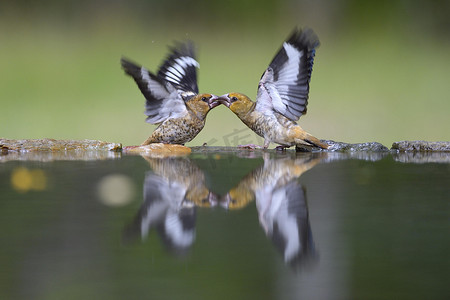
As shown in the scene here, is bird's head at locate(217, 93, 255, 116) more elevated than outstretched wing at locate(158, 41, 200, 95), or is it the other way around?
outstretched wing at locate(158, 41, 200, 95)

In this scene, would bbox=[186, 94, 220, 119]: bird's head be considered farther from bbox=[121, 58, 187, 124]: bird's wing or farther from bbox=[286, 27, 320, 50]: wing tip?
bbox=[286, 27, 320, 50]: wing tip

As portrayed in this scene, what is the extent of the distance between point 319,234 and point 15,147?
4.37 meters

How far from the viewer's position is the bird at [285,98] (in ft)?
18.3

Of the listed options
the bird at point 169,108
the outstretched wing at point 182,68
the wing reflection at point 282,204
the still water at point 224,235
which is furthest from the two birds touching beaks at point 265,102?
the still water at point 224,235

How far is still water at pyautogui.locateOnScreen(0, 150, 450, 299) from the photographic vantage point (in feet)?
4.71

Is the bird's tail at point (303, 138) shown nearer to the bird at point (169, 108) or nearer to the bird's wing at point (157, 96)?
the bird at point (169, 108)

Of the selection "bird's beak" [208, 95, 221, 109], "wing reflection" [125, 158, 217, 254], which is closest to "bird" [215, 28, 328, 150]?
"bird's beak" [208, 95, 221, 109]

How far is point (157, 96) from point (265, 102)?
3.14 feet

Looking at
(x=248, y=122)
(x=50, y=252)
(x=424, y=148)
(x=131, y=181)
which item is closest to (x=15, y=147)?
(x=248, y=122)

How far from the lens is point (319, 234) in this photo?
2016 mm

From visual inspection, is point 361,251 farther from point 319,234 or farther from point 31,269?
point 31,269

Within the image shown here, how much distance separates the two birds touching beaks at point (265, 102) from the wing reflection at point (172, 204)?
5.82 feet

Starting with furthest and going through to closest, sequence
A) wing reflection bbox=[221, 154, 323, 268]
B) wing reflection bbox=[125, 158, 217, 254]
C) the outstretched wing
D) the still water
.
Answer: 1. the outstretched wing
2. wing reflection bbox=[125, 158, 217, 254]
3. wing reflection bbox=[221, 154, 323, 268]
4. the still water

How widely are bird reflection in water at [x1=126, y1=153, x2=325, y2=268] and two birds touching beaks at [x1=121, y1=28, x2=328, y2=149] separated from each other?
162 centimetres
